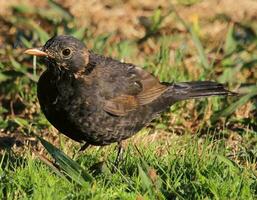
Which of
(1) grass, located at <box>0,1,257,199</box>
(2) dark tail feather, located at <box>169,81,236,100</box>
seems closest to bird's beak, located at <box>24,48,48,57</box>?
(1) grass, located at <box>0,1,257,199</box>

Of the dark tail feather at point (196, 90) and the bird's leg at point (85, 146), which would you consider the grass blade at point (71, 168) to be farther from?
the dark tail feather at point (196, 90)

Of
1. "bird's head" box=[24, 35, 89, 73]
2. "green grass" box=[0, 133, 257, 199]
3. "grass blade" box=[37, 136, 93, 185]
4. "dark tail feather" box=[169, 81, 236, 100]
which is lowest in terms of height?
"green grass" box=[0, 133, 257, 199]

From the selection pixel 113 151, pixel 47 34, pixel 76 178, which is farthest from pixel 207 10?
pixel 76 178

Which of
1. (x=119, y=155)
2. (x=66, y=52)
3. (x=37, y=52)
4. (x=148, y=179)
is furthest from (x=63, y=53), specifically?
(x=148, y=179)

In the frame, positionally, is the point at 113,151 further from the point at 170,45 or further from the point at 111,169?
the point at 170,45

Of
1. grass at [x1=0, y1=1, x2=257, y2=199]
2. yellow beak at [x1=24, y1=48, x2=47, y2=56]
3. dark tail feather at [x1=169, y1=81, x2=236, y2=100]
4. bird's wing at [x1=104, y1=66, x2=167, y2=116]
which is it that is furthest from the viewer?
dark tail feather at [x1=169, y1=81, x2=236, y2=100]

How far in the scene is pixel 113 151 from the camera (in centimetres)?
668

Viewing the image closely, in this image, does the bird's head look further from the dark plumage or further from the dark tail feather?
the dark tail feather

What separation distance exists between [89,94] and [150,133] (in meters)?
1.34

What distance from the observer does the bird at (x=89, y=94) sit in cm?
628

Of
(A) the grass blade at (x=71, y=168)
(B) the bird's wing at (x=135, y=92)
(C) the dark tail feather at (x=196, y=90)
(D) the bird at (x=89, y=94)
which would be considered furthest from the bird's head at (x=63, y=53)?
(C) the dark tail feather at (x=196, y=90)

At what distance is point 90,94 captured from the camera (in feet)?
20.9

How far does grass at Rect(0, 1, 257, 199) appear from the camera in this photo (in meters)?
5.59

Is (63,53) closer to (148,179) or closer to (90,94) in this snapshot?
(90,94)
